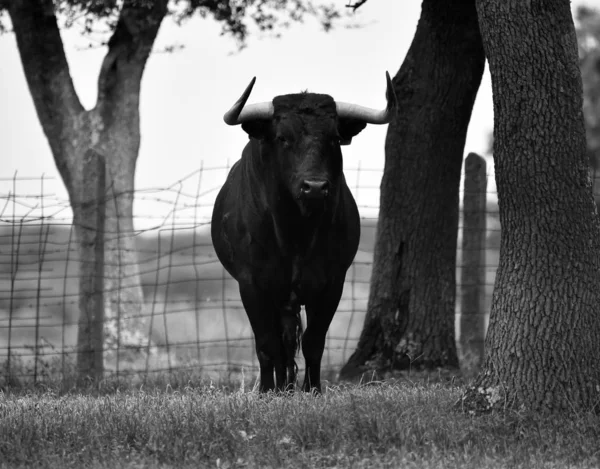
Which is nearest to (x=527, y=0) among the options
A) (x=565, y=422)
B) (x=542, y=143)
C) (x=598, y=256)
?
(x=542, y=143)

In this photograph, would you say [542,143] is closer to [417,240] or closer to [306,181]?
[306,181]

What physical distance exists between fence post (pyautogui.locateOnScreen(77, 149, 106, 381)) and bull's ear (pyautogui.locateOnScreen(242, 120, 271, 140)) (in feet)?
13.3

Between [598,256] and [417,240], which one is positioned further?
[417,240]

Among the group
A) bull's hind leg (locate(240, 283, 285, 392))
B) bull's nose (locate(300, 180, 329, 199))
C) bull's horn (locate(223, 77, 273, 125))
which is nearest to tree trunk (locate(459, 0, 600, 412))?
bull's nose (locate(300, 180, 329, 199))

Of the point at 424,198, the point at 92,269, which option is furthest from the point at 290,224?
the point at 92,269

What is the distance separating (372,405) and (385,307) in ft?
11.6

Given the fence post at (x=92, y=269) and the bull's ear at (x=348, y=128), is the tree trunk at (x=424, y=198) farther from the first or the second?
the fence post at (x=92, y=269)

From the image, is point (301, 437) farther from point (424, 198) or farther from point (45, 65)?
point (45, 65)

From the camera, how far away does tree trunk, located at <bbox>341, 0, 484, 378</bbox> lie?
381 inches

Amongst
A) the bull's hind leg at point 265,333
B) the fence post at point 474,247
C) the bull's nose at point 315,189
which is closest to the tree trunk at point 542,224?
the bull's nose at point 315,189

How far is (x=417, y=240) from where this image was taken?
32.2 feet

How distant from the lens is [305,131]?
7.27 m

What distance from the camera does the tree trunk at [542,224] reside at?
21.0ft

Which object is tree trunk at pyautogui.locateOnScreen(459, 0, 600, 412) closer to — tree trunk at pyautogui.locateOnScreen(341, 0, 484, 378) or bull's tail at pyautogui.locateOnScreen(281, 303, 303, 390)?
bull's tail at pyautogui.locateOnScreen(281, 303, 303, 390)
